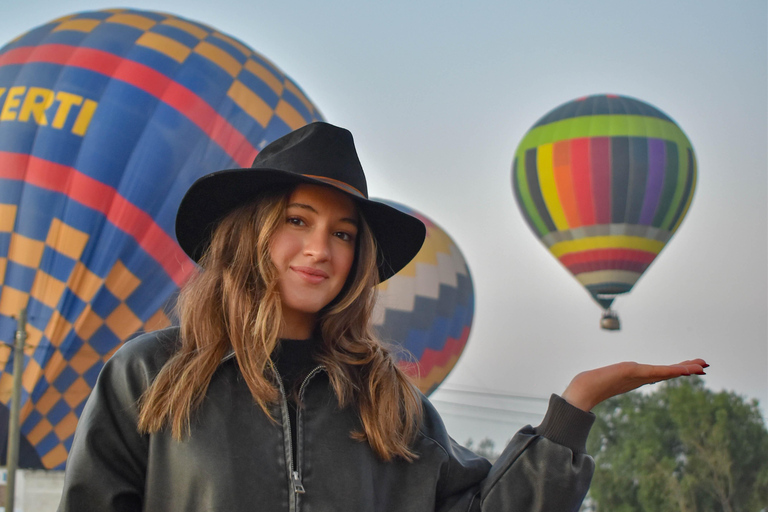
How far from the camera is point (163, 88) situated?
9898 millimetres

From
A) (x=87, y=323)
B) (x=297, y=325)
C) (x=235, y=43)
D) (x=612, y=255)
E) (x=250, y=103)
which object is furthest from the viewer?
(x=612, y=255)

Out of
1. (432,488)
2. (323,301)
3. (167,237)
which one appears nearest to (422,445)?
(432,488)

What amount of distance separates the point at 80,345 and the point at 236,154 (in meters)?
2.73

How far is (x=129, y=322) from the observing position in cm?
966

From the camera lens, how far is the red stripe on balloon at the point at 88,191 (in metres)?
9.38

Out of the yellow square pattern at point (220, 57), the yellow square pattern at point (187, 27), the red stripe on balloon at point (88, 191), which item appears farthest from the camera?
the yellow square pattern at point (187, 27)

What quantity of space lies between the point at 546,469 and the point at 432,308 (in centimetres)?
1350

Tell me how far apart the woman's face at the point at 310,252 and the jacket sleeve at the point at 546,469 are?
0.57 m

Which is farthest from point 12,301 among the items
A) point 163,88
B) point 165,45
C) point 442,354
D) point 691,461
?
point 691,461

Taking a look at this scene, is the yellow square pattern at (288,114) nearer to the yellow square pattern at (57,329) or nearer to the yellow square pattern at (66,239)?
the yellow square pattern at (66,239)

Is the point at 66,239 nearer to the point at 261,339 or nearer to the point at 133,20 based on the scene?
the point at 133,20

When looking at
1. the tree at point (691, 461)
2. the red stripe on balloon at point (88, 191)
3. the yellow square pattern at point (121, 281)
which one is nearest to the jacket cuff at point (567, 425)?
the red stripe on balloon at point (88, 191)

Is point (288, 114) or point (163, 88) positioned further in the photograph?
point (288, 114)

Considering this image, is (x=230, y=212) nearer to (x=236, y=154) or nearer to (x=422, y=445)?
(x=422, y=445)
